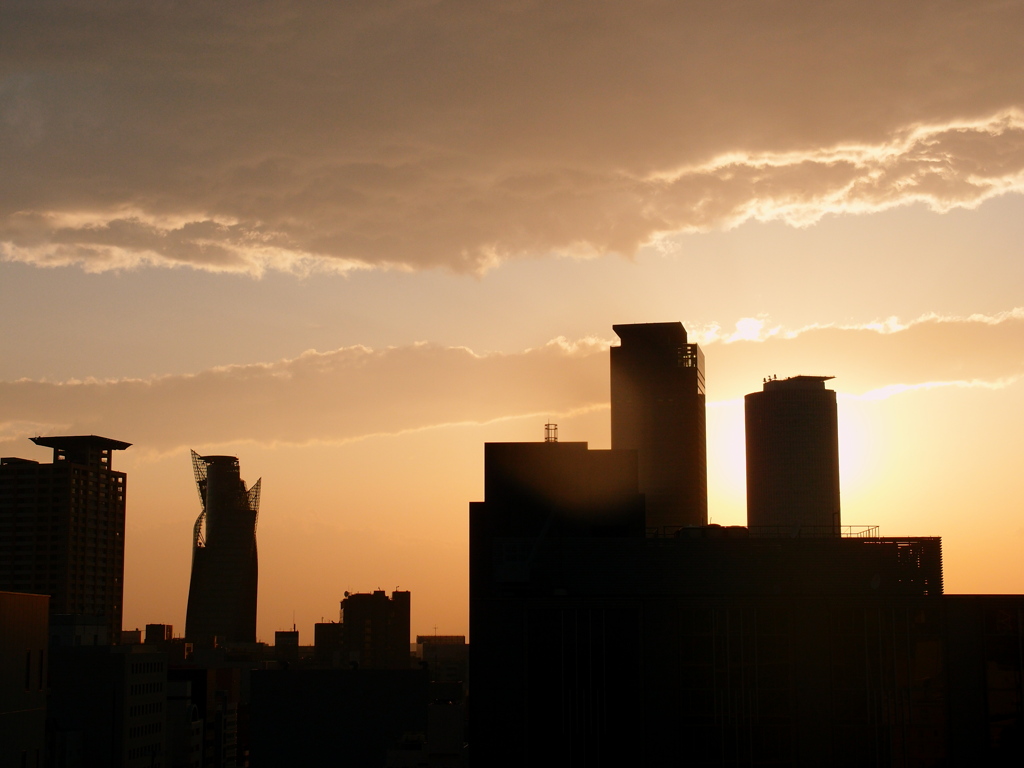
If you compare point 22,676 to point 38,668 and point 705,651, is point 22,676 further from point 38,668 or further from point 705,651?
point 705,651

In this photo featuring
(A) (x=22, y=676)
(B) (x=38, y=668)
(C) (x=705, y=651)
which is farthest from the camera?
(C) (x=705, y=651)

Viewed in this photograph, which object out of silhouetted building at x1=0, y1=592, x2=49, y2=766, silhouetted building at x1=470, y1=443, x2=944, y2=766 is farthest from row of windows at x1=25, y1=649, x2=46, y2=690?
silhouetted building at x1=470, y1=443, x2=944, y2=766

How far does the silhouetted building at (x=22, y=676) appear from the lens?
66312mm

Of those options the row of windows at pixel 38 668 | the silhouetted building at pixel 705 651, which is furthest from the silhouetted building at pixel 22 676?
the silhouetted building at pixel 705 651

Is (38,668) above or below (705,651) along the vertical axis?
above

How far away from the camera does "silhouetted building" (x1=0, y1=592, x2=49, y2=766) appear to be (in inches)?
2611

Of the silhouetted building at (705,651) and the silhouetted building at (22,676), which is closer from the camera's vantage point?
the silhouetted building at (22,676)

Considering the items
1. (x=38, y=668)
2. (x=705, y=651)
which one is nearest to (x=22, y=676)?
(x=38, y=668)

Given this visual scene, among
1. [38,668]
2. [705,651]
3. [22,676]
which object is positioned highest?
[38,668]

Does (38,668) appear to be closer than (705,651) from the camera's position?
Yes

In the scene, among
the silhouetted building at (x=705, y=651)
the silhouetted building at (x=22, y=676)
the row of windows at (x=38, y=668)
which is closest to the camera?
the silhouetted building at (x=22, y=676)

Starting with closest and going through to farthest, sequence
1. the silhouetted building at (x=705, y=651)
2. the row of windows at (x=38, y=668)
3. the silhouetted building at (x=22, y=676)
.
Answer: the silhouetted building at (x=22, y=676), the row of windows at (x=38, y=668), the silhouetted building at (x=705, y=651)

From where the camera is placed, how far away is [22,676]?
225ft

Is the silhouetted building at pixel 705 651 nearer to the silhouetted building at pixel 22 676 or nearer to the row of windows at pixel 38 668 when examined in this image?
the row of windows at pixel 38 668
